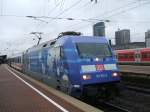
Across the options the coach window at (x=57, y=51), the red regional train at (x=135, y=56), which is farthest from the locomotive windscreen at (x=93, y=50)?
the red regional train at (x=135, y=56)

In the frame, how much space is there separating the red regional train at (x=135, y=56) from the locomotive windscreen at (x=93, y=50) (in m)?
28.8

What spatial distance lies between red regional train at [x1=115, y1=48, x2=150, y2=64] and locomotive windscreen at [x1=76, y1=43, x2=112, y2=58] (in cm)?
2883

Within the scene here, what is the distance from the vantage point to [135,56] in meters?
49.0

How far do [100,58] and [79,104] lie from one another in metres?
3.62

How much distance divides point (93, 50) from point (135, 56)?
33741 millimetres

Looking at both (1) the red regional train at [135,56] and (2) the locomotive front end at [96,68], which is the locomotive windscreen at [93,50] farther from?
(1) the red regional train at [135,56]

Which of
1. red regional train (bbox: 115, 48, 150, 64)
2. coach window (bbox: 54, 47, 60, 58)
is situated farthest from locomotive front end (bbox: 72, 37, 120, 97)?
red regional train (bbox: 115, 48, 150, 64)

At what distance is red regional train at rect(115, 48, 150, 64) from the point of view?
45.4m

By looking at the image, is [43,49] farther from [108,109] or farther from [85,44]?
[108,109]

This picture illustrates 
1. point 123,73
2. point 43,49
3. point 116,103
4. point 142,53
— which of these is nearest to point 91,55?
point 116,103

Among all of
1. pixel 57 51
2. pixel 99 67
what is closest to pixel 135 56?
pixel 57 51

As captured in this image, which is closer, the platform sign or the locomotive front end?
the locomotive front end

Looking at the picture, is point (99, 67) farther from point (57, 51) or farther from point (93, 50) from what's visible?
point (57, 51)

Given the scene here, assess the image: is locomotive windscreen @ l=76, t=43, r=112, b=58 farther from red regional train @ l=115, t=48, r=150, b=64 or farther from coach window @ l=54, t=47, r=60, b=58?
red regional train @ l=115, t=48, r=150, b=64
